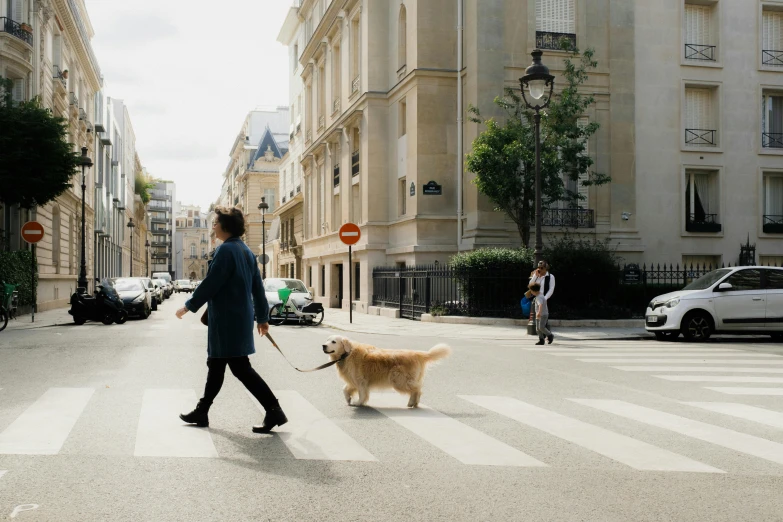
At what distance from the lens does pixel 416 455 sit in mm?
5754

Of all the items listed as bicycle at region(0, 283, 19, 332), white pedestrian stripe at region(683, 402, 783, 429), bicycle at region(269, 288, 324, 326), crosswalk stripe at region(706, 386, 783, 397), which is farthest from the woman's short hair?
bicycle at region(269, 288, 324, 326)

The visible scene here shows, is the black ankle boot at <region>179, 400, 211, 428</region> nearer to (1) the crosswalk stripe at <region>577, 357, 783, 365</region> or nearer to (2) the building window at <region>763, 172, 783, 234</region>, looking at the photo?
(1) the crosswalk stripe at <region>577, 357, 783, 365</region>

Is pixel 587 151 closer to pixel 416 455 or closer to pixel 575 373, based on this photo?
pixel 575 373

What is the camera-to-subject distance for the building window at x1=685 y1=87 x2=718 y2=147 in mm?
28328

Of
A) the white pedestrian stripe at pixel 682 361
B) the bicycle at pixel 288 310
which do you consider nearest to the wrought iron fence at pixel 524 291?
the bicycle at pixel 288 310

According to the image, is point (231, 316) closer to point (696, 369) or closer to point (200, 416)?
point (200, 416)

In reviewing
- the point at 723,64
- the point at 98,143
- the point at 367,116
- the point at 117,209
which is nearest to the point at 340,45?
the point at 367,116

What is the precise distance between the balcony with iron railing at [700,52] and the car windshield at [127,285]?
21401 mm

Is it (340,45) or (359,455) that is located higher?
(340,45)

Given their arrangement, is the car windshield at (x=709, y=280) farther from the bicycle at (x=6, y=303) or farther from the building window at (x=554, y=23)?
the bicycle at (x=6, y=303)

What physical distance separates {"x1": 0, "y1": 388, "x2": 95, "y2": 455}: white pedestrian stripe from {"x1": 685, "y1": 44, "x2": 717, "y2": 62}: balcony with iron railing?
2572cm

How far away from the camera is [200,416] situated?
6.68m

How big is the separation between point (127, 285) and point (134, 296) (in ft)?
4.30

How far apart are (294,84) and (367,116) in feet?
72.4
